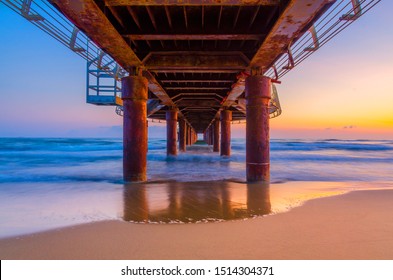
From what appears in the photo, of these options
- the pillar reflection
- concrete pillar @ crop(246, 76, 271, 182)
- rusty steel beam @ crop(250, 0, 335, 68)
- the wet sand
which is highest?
rusty steel beam @ crop(250, 0, 335, 68)

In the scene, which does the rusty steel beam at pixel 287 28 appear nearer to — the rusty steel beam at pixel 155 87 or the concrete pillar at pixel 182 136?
the rusty steel beam at pixel 155 87

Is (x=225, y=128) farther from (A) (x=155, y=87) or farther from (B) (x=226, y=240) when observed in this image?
(B) (x=226, y=240)

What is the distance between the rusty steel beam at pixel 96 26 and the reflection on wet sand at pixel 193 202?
3.52m

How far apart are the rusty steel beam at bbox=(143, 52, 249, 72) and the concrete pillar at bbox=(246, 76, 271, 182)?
790mm

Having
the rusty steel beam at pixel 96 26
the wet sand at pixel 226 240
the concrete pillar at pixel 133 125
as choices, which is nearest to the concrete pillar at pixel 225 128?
the concrete pillar at pixel 133 125

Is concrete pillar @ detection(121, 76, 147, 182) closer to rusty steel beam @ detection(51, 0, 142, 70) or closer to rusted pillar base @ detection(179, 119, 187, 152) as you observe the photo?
rusty steel beam @ detection(51, 0, 142, 70)

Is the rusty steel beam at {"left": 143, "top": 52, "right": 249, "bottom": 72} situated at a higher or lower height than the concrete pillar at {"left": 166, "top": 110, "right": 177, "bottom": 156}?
higher

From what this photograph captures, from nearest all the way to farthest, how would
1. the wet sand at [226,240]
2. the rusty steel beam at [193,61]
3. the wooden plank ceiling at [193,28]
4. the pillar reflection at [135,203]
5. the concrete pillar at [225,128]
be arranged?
the wet sand at [226,240] < the pillar reflection at [135,203] < the wooden plank ceiling at [193,28] < the rusty steel beam at [193,61] < the concrete pillar at [225,128]

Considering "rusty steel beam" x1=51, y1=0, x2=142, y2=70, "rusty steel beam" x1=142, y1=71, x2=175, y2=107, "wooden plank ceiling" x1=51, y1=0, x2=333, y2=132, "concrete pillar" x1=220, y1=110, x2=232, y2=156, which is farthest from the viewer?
"concrete pillar" x1=220, y1=110, x2=232, y2=156

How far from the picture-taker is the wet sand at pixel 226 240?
10.3 feet

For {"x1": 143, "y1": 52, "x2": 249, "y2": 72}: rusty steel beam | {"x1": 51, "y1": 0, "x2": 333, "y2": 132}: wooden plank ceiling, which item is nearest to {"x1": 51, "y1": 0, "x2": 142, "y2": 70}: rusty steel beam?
{"x1": 51, "y1": 0, "x2": 333, "y2": 132}: wooden plank ceiling

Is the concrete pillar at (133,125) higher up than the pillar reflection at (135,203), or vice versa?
the concrete pillar at (133,125)

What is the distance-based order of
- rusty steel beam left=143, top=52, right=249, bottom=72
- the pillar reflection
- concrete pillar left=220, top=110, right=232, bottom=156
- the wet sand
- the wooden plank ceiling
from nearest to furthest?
1. the wet sand
2. the pillar reflection
3. the wooden plank ceiling
4. rusty steel beam left=143, top=52, right=249, bottom=72
5. concrete pillar left=220, top=110, right=232, bottom=156

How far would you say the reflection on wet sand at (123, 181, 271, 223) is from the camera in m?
4.84
